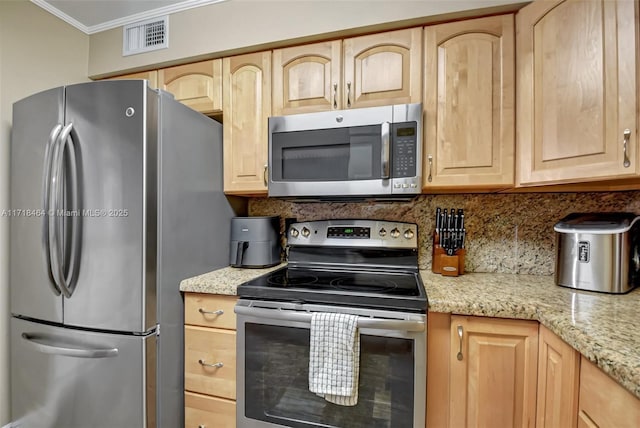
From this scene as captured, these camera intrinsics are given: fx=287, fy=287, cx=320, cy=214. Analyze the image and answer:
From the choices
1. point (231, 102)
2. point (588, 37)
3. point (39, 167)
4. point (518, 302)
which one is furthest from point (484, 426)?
point (39, 167)

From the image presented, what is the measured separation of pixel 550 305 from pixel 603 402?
0.36m

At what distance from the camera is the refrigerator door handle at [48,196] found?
4.01ft

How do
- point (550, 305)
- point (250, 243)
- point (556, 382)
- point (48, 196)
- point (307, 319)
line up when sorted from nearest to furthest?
point (556, 382) < point (550, 305) < point (307, 319) < point (48, 196) < point (250, 243)

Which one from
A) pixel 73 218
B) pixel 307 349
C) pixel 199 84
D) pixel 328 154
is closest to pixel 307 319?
pixel 307 349

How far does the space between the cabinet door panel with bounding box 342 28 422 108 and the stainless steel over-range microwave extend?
0.11 meters

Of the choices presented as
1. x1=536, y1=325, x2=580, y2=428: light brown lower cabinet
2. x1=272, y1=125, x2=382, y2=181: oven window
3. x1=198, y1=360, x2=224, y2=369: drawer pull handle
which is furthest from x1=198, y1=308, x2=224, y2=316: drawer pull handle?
x1=536, y1=325, x2=580, y2=428: light brown lower cabinet

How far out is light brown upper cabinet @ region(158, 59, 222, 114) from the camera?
65.9 inches

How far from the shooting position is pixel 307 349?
118 cm

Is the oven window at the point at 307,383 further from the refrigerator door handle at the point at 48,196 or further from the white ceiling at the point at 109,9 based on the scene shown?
the white ceiling at the point at 109,9

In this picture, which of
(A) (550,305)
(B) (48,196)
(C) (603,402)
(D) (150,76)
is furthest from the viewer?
(D) (150,76)

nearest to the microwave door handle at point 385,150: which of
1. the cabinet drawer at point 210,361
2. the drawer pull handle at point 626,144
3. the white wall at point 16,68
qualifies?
the drawer pull handle at point 626,144

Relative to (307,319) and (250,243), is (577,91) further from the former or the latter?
(250,243)

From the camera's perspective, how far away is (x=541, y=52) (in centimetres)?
119

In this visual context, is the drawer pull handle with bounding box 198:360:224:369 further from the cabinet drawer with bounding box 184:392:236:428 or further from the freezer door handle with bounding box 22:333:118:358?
the freezer door handle with bounding box 22:333:118:358
